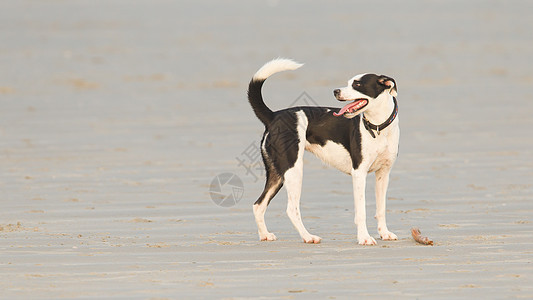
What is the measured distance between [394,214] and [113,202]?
2623 mm

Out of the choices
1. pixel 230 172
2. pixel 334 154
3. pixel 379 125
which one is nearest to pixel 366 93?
pixel 379 125

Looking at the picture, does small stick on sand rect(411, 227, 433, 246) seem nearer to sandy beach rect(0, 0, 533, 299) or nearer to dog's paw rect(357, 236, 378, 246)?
sandy beach rect(0, 0, 533, 299)

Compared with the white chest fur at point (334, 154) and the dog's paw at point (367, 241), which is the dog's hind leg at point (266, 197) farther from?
the dog's paw at point (367, 241)

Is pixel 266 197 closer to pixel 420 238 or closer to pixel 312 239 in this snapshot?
pixel 312 239

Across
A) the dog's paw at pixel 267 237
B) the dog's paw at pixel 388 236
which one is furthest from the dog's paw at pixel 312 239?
the dog's paw at pixel 388 236

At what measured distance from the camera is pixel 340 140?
7070 millimetres

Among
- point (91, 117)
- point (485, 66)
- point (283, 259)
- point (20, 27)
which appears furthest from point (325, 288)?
point (20, 27)

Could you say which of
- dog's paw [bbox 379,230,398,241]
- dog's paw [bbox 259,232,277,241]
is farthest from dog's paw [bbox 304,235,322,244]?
dog's paw [bbox 379,230,398,241]

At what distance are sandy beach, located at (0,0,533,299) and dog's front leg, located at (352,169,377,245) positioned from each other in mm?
154

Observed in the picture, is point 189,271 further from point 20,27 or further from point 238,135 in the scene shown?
point 20,27

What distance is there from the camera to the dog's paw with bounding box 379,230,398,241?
698 centimetres

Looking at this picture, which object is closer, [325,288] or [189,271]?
Result: [325,288]

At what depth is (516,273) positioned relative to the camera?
5746 mm

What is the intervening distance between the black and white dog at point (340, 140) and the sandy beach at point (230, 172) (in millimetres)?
295
